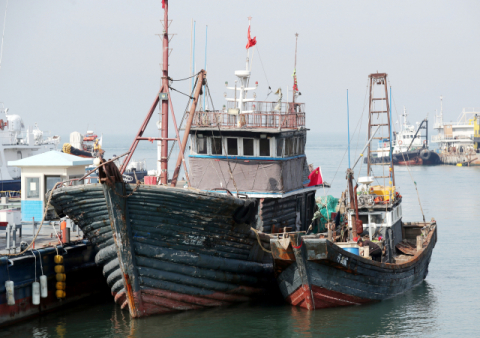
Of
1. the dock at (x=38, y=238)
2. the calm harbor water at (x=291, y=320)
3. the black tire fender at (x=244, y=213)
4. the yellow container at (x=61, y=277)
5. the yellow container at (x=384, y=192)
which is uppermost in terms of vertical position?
the yellow container at (x=384, y=192)

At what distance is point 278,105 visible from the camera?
2227 centimetres

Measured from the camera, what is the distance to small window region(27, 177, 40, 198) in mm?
22875

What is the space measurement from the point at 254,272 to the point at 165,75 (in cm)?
766

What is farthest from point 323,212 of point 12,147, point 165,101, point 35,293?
point 12,147

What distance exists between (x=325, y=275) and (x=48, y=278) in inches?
347

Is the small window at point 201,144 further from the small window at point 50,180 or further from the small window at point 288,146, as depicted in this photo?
the small window at point 50,180

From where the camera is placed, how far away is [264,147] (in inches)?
857

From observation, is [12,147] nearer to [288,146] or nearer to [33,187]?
[33,187]

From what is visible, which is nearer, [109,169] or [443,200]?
[109,169]

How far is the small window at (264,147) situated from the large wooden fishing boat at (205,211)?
36mm

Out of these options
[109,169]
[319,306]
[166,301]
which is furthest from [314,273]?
[109,169]

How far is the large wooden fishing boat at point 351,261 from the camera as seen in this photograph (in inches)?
741

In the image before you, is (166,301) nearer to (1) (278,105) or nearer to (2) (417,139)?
(1) (278,105)

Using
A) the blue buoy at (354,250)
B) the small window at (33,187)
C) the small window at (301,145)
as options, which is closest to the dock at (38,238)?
the small window at (33,187)
